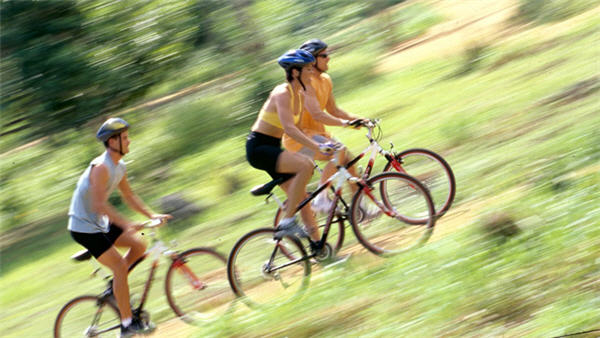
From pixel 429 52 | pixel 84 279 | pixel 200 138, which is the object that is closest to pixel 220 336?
pixel 84 279

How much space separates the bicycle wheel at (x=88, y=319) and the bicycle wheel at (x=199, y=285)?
1.58 ft

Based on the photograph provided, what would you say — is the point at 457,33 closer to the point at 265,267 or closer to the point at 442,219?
the point at 442,219

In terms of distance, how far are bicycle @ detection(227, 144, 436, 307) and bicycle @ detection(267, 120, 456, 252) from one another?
0.24m

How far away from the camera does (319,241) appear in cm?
645

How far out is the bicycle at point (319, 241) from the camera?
6.34 meters

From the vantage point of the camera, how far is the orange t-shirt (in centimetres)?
685

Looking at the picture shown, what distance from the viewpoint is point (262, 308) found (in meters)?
6.03

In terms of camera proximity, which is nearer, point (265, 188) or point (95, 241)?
point (95, 241)

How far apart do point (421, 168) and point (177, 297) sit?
2328 millimetres

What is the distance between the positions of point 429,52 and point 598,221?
29.8ft

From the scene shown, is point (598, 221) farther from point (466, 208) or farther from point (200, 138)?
point (200, 138)

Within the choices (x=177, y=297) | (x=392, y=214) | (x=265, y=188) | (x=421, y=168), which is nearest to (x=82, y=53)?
(x=177, y=297)

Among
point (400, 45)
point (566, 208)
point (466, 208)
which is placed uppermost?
point (566, 208)

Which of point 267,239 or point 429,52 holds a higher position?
point 267,239
